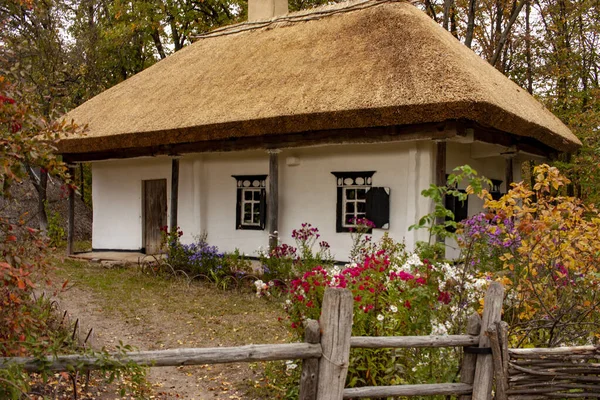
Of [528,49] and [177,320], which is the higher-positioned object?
[528,49]

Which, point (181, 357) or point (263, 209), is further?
point (263, 209)

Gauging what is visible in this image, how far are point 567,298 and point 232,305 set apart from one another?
4.43 metres

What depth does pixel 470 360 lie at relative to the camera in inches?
138

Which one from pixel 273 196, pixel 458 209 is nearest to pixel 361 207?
pixel 273 196

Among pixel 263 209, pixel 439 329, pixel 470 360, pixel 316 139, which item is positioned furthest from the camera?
pixel 263 209

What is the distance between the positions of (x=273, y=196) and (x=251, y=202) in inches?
46.4

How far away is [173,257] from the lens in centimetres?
961

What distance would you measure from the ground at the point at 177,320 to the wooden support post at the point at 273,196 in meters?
1.17

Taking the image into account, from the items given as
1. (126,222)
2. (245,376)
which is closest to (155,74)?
(126,222)

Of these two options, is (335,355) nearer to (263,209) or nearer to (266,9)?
(263,209)

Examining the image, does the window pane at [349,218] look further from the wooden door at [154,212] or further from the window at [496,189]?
the wooden door at [154,212]

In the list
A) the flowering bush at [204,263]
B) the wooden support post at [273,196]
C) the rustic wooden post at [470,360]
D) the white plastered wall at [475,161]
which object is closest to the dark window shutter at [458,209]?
the white plastered wall at [475,161]

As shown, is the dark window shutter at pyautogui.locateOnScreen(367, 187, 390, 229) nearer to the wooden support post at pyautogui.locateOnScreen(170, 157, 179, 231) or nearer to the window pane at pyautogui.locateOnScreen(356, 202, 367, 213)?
the window pane at pyautogui.locateOnScreen(356, 202, 367, 213)

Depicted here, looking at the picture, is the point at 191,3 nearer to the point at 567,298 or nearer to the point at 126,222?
the point at 126,222
